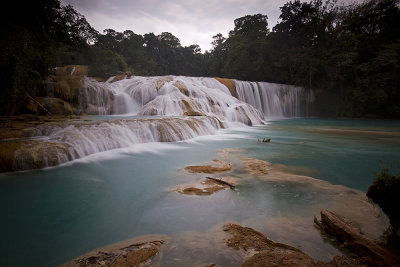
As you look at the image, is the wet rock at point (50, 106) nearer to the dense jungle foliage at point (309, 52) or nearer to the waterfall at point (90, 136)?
the dense jungle foliage at point (309, 52)

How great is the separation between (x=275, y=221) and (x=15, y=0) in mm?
9536

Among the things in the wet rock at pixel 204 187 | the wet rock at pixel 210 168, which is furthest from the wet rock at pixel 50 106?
the wet rock at pixel 204 187

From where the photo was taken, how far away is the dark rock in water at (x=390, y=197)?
171cm

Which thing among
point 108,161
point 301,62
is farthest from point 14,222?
point 301,62

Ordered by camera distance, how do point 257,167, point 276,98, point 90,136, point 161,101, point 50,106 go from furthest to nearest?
point 276,98 < point 161,101 < point 50,106 < point 90,136 < point 257,167

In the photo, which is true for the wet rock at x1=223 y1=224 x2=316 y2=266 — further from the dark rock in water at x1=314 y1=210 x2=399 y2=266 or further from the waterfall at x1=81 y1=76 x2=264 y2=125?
the waterfall at x1=81 y1=76 x2=264 y2=125

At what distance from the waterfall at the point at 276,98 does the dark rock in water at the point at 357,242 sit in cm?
1810

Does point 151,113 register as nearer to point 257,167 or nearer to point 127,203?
point 257,167

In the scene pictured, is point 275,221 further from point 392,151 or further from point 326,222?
point 392,151

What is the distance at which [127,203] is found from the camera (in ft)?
10.2

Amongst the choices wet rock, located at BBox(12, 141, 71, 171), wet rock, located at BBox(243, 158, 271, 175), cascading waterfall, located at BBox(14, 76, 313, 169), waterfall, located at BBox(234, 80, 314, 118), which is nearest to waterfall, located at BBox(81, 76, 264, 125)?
cascading waterfall, located at BBox(14, 76, 313, 169)

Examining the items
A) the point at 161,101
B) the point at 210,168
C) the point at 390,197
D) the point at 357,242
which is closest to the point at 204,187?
the point at 210,168

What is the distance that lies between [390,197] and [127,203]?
3104 mm

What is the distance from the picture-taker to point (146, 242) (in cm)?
207
